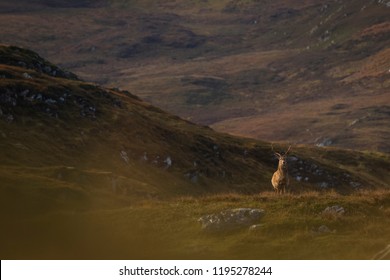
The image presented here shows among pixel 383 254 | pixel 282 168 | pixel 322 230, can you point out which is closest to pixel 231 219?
pixel 322 230

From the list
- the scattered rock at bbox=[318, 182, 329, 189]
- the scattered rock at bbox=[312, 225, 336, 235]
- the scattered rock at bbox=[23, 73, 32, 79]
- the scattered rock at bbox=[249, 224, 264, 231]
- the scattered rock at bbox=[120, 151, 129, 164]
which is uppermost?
the scattered rock at bbox=[23, 73, 32, 79]

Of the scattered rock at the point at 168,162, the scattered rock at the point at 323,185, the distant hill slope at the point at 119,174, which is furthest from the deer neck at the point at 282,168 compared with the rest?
the scattered rock at the point at 323,185

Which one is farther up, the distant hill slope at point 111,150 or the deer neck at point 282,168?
the distant hill slope at point 111,150

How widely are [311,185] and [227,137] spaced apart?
18.2 metres

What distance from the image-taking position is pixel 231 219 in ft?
112

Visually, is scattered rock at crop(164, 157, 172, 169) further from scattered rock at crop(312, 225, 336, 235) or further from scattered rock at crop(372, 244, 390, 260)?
scattered rock at crop(372, 244, 390, 260)

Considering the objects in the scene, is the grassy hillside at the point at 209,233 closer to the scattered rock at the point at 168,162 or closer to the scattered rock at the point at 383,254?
the scattered rock at the point at 383,254

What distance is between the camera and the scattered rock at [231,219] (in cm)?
3394

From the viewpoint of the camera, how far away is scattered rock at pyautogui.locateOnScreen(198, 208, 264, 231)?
33.9 m

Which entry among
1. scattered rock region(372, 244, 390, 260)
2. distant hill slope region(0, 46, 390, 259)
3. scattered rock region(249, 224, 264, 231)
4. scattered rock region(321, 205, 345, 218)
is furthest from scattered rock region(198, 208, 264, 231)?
scattered rock region(372, 244, 390, 260)

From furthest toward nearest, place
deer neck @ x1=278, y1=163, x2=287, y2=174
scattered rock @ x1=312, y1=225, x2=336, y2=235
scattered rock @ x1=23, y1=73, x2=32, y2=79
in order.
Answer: scattered rock @ x1=23, y1=73, x2=32, y2=79 < deer neck @ x1=278, y1=163, x2=287, y2=174 < scattered rock @ x1=312, y1=225, x2=336, y2=235

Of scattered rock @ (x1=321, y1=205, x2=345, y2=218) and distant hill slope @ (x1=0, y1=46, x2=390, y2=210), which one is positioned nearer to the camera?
scattered rock @ (x1=321, y1=205, x2=345, y2=218)

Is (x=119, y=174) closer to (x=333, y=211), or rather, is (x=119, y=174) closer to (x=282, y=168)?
(x=282, y=168)

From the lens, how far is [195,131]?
106312mm
